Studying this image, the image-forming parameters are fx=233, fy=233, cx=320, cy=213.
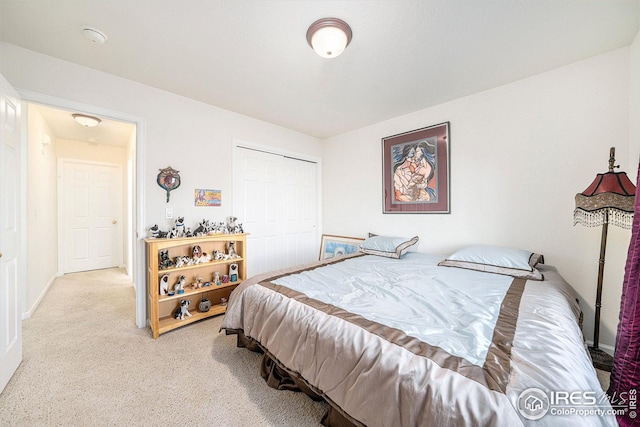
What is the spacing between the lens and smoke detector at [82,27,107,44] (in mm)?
1694

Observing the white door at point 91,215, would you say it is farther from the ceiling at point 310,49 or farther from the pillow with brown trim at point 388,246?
the pillow with brown trim at point 388,246

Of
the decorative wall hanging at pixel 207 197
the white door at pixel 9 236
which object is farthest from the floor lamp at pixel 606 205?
the white door at pixel 9 236

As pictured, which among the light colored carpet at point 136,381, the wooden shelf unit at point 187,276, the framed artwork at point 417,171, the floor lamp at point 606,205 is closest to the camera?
the light colored carpet at point 136,381

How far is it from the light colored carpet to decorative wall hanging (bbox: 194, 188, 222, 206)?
137 cm

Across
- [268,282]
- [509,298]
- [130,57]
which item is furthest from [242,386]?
[130,57]

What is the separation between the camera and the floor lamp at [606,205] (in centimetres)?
162

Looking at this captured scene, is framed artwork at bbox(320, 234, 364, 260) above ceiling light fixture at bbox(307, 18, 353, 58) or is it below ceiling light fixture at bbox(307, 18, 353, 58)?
below

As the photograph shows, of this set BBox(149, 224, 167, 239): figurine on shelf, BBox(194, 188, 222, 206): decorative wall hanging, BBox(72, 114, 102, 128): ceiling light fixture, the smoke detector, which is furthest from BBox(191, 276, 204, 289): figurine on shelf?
BBox(72, 114, 102, 128): ceiling light fixture

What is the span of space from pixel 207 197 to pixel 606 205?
143 inches

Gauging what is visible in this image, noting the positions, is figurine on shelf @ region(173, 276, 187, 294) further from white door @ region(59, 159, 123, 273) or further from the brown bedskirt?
white door @ region(59, 159, 123, 273)

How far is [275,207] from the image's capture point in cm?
366

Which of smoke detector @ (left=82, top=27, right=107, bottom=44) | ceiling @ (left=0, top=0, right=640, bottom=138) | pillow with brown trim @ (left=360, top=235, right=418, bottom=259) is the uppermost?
ceiling @ (left=0, top=0, right=640, bottom=138)

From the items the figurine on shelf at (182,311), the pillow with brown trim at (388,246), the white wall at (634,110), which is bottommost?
the figurine on shelf at (182,311)

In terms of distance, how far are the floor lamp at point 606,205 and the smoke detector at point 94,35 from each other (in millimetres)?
3828
